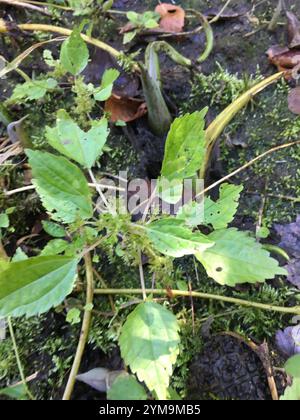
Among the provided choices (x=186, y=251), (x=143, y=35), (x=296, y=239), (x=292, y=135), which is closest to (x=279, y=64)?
(x=292, y=135)

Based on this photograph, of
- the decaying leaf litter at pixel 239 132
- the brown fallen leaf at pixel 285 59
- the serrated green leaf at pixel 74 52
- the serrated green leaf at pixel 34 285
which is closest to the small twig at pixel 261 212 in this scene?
the decaying leaf litter at pixel 239 132

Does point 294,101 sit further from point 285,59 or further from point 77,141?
point 77,141

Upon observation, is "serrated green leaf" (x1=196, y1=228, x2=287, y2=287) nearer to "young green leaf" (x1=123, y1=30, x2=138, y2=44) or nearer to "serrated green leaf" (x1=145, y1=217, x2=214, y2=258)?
"serrated green leaf" (x1=145, y1=217, x2=214, y2=258)

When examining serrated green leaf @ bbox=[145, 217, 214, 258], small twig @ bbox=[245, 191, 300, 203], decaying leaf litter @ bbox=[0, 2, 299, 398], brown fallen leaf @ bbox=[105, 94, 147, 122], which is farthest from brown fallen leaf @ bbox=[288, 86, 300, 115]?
serrated green leaf @ bbox=[145, 217, 214, 258]

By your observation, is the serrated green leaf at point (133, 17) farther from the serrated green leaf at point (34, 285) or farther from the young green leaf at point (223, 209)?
the serrated green leaf at point (34, 285)

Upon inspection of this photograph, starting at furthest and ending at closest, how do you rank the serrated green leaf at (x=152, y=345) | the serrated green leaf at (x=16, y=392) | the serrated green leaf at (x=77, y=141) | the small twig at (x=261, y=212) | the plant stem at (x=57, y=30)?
the plant stem at (x=57, y=30) → the small twig at (x=261, y=212) → the serrated green leaf at (x=77, y=141) → the serrated green leaf at (x=16, y=392) → the serrated green leaf at (x=152, y=345)
